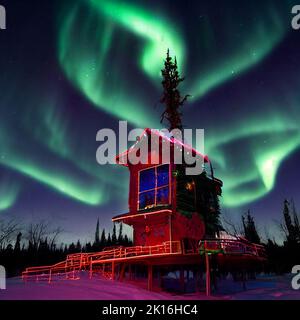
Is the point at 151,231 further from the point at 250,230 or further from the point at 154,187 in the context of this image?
Answer: the point at 250,230

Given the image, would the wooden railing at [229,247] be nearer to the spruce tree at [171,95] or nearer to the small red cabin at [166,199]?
the small red cabin at [166,199]

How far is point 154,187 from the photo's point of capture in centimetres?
2558

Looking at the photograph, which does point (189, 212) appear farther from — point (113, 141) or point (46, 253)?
point (46, 253)

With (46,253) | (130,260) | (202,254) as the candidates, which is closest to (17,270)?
(46,253)

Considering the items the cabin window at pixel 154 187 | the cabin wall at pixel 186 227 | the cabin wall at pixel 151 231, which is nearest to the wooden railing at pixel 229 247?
the cabin wall at pixel 186 227

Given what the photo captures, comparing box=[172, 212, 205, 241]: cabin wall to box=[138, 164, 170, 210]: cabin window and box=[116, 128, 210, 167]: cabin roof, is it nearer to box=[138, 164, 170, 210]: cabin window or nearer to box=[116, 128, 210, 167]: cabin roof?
box=[138, 164, 170, 210]: cabin window

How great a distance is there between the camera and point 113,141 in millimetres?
26375

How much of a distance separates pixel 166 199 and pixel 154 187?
1.80 meters

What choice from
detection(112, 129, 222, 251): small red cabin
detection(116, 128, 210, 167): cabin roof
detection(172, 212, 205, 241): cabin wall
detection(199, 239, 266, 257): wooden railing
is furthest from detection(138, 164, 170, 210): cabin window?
detection(199, 239, 266, 257): wooden railing

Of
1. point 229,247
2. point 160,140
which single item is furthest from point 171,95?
point 229,247

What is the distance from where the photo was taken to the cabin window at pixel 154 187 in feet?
81.0

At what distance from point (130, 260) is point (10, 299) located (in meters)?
10.4

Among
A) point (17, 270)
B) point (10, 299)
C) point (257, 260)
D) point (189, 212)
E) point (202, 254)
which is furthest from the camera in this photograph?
point (17, 270)

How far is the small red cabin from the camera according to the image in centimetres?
2378
